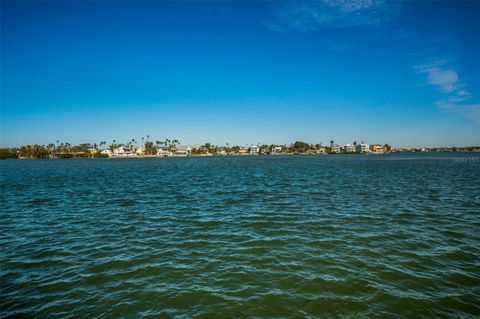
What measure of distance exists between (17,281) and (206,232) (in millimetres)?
9251

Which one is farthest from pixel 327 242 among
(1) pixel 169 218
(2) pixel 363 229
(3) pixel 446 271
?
(1) pixel 169 218

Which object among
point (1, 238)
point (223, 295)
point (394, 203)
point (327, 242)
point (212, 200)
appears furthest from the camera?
point (212, 200)

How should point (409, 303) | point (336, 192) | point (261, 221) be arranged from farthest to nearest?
point (336, 192), point (261, 221), point (409, 303)

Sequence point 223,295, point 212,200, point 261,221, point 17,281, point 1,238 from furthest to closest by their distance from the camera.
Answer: point 212,200 < point 261,221 < point 1,238 < point 17,281 < point 223,295

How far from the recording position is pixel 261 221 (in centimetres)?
1925

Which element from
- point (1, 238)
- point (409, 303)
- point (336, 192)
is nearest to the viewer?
point (409, 303)

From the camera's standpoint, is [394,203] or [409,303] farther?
[394,203]

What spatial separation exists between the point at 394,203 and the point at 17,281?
91.8 ft

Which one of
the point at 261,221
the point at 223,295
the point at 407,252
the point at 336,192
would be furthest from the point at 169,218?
the point at 336,192

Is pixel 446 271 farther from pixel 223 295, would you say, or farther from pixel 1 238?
pixel 1 238

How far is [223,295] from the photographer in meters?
9.70

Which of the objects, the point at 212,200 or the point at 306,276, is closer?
the point at 306,276

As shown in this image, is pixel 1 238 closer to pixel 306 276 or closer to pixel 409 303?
pixel 306 276

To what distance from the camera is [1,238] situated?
16281 mm
